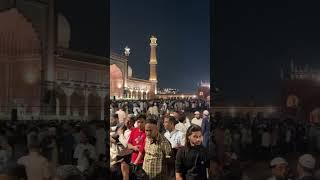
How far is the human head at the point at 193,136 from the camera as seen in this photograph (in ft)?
10.6

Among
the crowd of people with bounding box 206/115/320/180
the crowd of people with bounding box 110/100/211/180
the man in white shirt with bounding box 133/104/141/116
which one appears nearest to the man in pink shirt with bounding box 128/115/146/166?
the crowd of people with bounding box 110/100/211/180

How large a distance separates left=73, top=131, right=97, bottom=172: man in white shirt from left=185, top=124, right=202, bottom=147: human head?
6.13 feet

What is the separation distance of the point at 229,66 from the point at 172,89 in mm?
1728

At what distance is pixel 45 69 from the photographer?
17.6 ft

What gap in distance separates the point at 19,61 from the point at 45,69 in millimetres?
318

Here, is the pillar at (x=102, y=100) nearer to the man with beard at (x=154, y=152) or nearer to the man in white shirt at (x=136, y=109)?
the man in white shirt at (x=136, y=109)

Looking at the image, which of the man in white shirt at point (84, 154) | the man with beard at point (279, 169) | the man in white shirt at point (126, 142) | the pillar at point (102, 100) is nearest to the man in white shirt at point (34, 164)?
the man in white shirt at point (84, 154)

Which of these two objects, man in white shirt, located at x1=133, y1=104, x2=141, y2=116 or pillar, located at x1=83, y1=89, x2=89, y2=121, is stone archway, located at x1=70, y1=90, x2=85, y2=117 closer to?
pillar, located at x1=83, y1=89, x2=89, y2=121

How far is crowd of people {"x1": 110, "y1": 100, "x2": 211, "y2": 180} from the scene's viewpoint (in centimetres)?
330

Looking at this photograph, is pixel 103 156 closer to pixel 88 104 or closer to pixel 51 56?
pixel 88 104

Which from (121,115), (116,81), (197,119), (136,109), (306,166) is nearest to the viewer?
(306,166)

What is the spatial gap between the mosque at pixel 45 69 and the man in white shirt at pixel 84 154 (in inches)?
13.5

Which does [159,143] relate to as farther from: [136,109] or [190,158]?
[136,109]

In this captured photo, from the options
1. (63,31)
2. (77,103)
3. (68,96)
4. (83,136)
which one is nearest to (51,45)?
(63,31)
